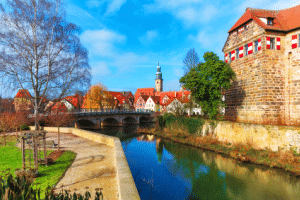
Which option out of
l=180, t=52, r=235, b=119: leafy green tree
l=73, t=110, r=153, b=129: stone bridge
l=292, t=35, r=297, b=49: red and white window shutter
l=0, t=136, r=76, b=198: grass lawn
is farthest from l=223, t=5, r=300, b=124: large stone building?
l=73, t=110, r=153, b=129: stone bridge

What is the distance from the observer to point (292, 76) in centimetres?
1320

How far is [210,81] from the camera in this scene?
1658 cm

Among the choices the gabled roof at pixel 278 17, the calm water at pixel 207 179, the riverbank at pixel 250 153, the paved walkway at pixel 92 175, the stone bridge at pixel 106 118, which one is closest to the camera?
the paved walkway at pixel 92 175

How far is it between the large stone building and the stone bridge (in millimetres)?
25288

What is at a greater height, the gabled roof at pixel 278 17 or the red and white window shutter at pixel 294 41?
the gabled roof at pixel 278 17

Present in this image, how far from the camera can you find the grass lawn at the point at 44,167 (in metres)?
5.33

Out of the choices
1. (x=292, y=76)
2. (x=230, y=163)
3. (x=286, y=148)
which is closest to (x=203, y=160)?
(x=230, y=163)

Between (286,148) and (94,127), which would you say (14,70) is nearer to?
(286,148)

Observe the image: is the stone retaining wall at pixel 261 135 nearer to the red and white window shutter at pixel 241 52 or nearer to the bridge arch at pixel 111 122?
the red and white window shutter at pixel 241 52

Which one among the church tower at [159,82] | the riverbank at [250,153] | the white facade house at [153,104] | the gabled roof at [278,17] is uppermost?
the church tower at [159,82]

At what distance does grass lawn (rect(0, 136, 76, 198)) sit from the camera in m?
5.33

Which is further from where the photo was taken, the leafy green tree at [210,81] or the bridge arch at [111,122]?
the bridge arch at [111,122]

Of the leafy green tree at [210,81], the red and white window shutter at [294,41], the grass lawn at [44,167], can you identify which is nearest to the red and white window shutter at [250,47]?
the leafy green tree at [210,81]

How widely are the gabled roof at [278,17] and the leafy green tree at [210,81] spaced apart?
3671 millimetres
